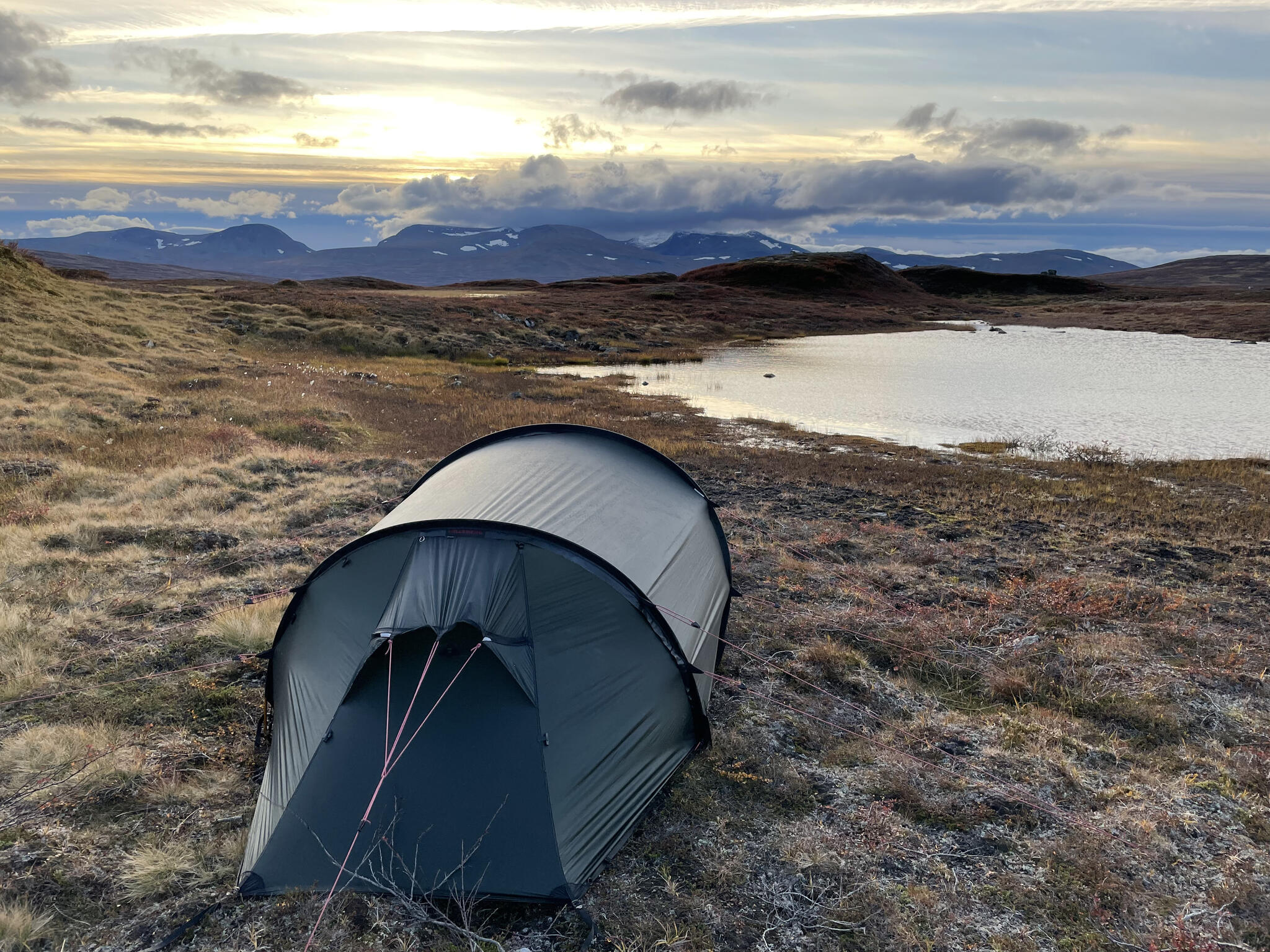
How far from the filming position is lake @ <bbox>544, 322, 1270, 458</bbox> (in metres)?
25.7

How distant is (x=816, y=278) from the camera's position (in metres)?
112

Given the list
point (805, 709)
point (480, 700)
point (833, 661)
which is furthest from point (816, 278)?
point (480, 700)

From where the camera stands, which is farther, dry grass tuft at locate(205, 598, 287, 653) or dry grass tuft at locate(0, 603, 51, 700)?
dry grass tuft at locate(205, 598, 287, 653)

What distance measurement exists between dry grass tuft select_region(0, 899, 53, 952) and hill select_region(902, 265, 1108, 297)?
13841 centimetres

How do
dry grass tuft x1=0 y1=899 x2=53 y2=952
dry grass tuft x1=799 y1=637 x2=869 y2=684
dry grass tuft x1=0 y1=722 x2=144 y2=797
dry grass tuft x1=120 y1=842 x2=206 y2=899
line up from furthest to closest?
dry grass tuft x1=799 y1=637 x2=869 y2=684 < dry grass tuft x1=0 y1=722 x2=144 y2=797 < dry grass tuft x1=120 y1=842 x2=206 y2=899 < dry grass tuft x1=0 y1=899 x2=53 y2=952

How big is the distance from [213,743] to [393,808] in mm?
2498

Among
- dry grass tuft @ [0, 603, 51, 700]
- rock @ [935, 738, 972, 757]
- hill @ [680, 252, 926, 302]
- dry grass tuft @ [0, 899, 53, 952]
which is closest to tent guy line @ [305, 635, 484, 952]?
dry grass tuft @ [0, 899, 53, 952]

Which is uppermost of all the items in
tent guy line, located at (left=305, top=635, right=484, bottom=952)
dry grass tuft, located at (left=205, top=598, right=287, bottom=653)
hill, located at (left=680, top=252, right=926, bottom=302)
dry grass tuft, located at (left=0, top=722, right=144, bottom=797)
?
hill, located at (left=680, top=252, right=926, bottom=302)

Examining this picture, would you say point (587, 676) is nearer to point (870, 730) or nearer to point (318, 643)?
point (318, 643)

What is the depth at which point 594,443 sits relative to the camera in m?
8.59

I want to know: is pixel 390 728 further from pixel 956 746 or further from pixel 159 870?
pixel 956 746

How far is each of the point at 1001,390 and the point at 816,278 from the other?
264 feet

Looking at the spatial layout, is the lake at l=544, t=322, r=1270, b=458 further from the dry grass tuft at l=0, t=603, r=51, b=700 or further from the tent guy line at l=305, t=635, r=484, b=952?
the dry grass tuft at l=0, t=603, r=51, b=700

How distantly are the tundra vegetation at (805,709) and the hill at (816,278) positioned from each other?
93881 mm
